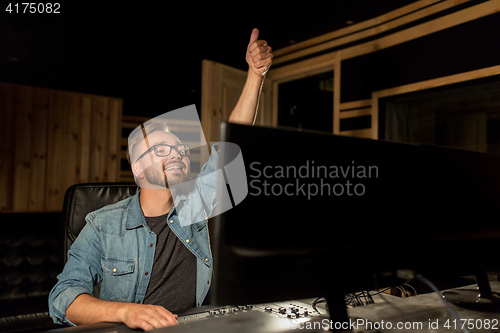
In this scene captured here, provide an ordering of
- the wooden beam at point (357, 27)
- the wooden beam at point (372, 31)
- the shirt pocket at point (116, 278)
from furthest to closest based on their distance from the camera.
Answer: the wooden beam at point (357, 27) → the wooden beam at point (372, 31) → the shirt pocket at point (116, 278)

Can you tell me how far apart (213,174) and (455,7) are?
98.7 inches

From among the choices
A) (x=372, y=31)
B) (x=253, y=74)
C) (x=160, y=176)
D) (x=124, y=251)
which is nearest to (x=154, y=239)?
(x=124, y=251)

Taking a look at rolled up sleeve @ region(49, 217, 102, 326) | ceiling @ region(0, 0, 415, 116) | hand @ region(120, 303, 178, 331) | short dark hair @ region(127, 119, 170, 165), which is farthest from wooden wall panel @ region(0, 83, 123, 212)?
hand @ region(120, 303, 178, 331)

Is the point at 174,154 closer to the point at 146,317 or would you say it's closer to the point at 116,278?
the point at 116,278

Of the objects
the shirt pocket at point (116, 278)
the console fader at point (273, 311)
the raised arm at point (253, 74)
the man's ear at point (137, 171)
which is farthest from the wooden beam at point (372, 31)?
the shirt pocket at point (116, 278)

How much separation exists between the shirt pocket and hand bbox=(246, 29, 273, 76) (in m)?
0.86

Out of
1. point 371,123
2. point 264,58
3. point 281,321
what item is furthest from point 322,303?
point 371,123

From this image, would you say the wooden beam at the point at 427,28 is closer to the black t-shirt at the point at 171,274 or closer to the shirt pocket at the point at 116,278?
the black t-shirt at the point at 171,274

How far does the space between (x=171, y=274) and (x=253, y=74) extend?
32.3 inches

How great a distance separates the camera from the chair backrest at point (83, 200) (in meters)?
1.58

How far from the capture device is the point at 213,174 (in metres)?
1.56

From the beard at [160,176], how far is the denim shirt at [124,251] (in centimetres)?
10

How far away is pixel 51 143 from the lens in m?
4.36

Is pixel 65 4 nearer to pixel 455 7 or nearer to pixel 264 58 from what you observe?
pixel 264 58
